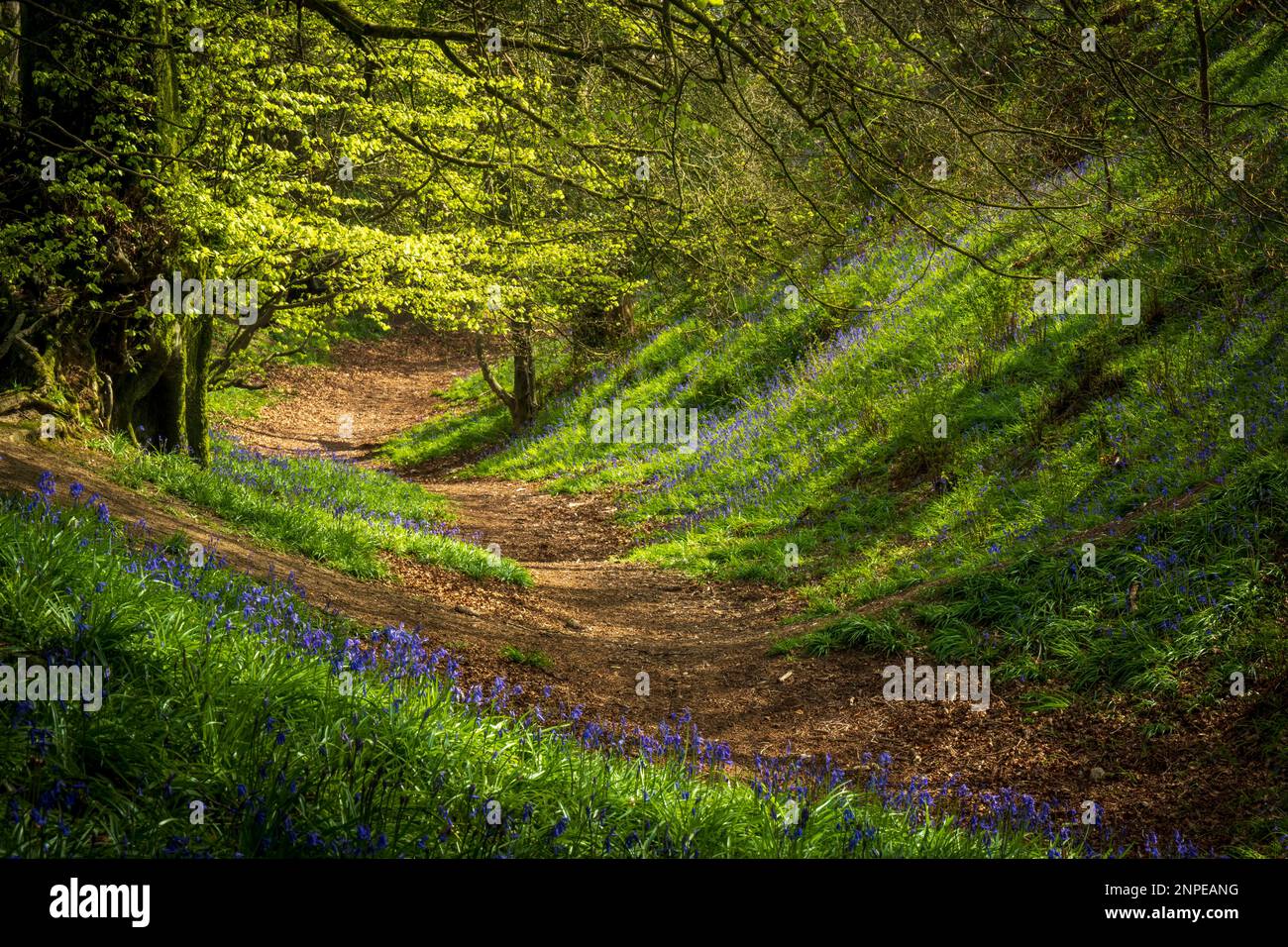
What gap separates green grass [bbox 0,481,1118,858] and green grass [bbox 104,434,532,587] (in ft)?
10.1

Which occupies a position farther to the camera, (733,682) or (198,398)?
(198,398)

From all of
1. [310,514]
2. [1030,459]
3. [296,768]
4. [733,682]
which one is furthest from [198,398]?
[1030,459]

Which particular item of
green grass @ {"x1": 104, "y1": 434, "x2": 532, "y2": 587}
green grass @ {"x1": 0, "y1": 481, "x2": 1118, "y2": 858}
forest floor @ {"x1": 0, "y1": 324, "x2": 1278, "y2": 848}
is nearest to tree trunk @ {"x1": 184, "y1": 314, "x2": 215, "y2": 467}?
green grass @ {"x1": 104, "y1": 434, "x2": 532, "y2": 587}

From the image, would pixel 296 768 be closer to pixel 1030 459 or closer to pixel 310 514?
pixel 310 514

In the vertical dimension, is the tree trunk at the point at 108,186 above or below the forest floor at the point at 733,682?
above

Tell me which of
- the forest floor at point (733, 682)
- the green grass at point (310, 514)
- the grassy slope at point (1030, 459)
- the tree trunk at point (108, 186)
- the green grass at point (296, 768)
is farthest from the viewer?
the green grass at point (310, 514)

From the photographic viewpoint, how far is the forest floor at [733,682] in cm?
461

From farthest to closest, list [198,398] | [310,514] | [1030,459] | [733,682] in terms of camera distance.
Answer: [198,398]
[310,514]
[1030,459]
[733,682]

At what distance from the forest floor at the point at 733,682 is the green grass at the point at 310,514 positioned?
0.28 m

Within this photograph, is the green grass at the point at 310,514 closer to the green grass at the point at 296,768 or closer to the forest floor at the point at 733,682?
the forest floor at the point at 733,682

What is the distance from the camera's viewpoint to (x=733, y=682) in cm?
666

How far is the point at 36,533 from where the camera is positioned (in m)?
4.39

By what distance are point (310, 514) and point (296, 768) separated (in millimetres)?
5994

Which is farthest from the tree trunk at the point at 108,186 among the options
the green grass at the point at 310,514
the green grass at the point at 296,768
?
the green grass at the point at 296,768
